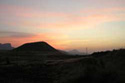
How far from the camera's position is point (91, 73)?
19.3m

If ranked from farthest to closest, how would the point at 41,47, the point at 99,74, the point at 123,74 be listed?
the point at 41,47 < the point at 99,74 < the point at 123,74

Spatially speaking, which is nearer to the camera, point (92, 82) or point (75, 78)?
point (92, 82)

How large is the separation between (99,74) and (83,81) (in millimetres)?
1558

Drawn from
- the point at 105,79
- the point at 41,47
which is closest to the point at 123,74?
the point at 105,79

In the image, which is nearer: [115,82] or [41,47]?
[115,82]

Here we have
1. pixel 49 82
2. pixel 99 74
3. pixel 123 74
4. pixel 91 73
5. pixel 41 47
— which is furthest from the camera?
pixel 41 47

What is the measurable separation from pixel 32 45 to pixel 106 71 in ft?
403

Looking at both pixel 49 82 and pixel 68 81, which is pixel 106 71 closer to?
pixel 68 81

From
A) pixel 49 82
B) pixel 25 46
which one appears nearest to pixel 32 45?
pixel 25 46

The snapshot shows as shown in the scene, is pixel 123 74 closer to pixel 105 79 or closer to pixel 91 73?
pixel 105 79

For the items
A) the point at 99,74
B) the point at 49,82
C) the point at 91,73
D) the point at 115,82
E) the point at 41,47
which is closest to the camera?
the point at 115,82

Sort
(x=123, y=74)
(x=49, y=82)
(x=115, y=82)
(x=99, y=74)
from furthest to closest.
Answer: (x=49, y=82) → (x=99, y=74) → (x=123, y=74) → (x=115, y=82)

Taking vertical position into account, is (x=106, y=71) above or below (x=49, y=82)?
above

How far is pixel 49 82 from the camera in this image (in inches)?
852
